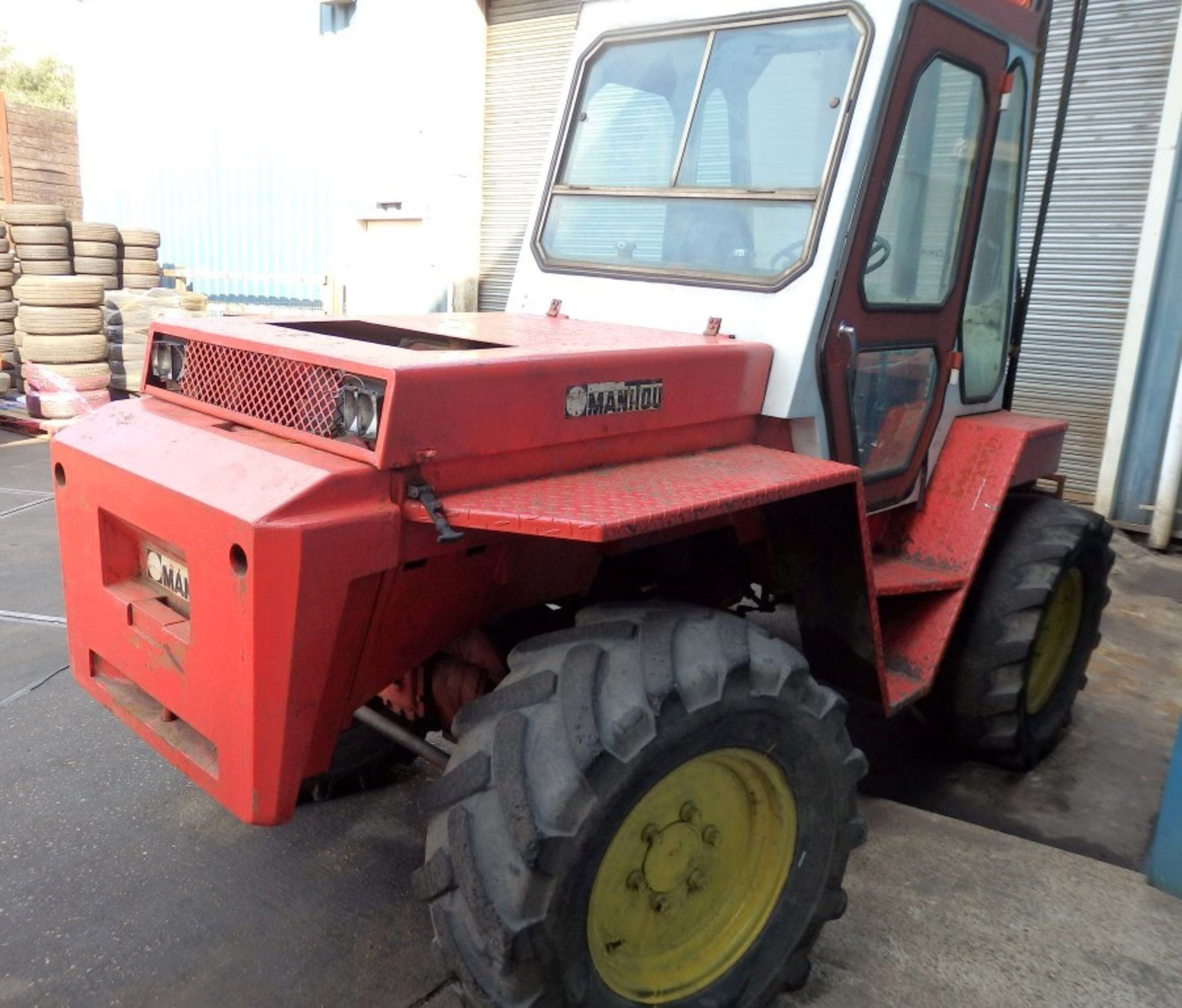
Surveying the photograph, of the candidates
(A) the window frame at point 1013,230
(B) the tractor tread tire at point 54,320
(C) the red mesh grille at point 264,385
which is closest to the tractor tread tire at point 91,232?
(B) the tractor tread tire at point 54,320

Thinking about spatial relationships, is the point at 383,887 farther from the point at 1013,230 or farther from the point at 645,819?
the point at 1013,230

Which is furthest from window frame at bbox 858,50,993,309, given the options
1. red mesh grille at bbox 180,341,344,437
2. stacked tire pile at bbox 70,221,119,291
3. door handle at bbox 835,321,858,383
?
stacked tire pile at bbox 70,221,119,291

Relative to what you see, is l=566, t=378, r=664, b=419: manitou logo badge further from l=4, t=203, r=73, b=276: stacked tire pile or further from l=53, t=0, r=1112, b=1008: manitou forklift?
l=4, t=203, r=73, b=276: stacked tire pile

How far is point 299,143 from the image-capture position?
36.7ft

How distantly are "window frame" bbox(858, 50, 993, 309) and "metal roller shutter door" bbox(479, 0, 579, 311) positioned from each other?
250 inches

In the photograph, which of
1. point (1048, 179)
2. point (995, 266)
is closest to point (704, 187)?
point (995, 266)

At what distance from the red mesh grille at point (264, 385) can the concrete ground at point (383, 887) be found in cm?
144

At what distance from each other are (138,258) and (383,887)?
899 centimetres

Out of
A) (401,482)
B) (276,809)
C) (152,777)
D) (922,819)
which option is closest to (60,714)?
(152,777)

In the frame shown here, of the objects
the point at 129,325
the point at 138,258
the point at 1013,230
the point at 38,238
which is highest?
the point at 1013,230

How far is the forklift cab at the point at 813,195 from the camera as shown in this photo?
2756 millimetres

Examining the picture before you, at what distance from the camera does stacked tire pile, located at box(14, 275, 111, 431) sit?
29.2 feet

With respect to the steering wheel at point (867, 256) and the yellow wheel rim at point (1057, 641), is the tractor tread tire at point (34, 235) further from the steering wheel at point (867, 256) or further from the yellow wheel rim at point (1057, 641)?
the yellow wheel rim at point (1057, 641)

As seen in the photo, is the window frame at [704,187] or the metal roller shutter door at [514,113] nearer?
the window frame at [704,187]
